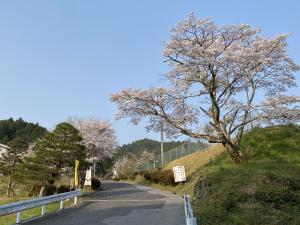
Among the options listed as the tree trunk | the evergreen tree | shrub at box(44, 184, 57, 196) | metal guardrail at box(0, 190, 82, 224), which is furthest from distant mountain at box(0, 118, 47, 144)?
metal guardrail at box(0, 190, 82, 224)

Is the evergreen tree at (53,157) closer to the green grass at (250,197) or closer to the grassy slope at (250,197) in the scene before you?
the grassy slope at (250,197)

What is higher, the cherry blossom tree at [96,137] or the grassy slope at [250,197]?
the cherry blossom tree at [96,137]

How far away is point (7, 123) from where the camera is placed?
109375 mm

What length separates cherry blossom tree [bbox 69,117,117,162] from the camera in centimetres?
4142

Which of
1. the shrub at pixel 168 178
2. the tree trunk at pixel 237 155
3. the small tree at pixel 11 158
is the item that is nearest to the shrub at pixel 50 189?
the small tree at pixel 11 158

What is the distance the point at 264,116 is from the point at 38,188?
20.0 meters

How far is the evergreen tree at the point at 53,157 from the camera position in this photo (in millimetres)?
26391

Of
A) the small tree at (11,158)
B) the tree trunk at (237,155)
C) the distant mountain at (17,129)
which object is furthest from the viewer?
the distant mountain at (17,129)

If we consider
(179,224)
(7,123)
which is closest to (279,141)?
(179,224)

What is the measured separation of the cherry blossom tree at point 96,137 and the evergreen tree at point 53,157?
11.1 metres

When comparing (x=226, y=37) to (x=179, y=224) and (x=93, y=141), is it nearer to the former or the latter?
(x=179, y=224)

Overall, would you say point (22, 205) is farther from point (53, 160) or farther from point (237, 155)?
point (53, 160)

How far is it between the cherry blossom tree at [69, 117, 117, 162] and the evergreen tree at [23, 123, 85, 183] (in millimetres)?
11141

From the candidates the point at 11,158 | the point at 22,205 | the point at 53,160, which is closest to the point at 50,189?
the point at 53,160
